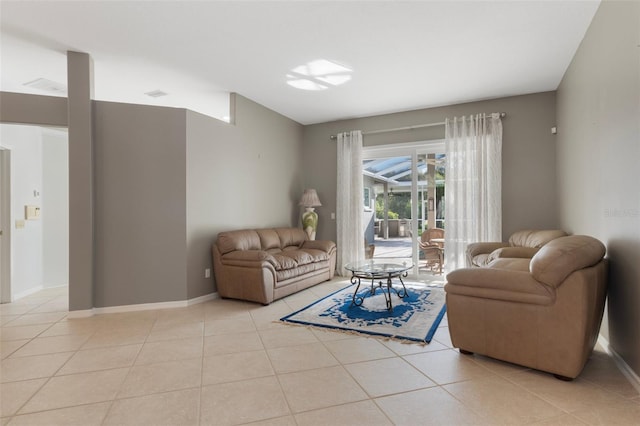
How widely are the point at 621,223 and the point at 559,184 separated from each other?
2.37 metres

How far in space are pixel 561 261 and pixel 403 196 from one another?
12.5ft

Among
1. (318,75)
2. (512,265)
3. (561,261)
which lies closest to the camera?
(561,261)

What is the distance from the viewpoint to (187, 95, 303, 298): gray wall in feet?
13.8

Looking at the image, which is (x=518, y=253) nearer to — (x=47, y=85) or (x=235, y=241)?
(x=235, y=241)

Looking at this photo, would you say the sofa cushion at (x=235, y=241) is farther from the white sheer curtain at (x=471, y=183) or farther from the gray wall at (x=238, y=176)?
the white sheer curtain at (x=471, y=183)

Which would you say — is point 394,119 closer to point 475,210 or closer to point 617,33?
point 475,210

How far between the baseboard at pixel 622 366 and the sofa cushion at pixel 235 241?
3879mm

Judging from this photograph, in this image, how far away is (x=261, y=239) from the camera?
4.88 metres

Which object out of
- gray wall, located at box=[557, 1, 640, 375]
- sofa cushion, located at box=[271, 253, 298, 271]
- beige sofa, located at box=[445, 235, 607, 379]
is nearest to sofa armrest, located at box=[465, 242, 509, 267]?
gray wall, located at box=[557, 1, 640, 375]

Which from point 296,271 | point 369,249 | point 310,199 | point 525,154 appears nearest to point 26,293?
point 296,271

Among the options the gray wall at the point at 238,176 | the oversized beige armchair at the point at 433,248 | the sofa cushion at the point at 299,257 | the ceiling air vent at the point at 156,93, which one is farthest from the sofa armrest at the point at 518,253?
the ceiling air vent at the point at 156,93

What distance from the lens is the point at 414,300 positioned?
4.10m

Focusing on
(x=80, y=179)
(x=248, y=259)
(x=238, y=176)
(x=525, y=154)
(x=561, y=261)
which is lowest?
(x=248, y=259)

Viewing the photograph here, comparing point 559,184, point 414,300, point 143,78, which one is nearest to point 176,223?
point 143,78
